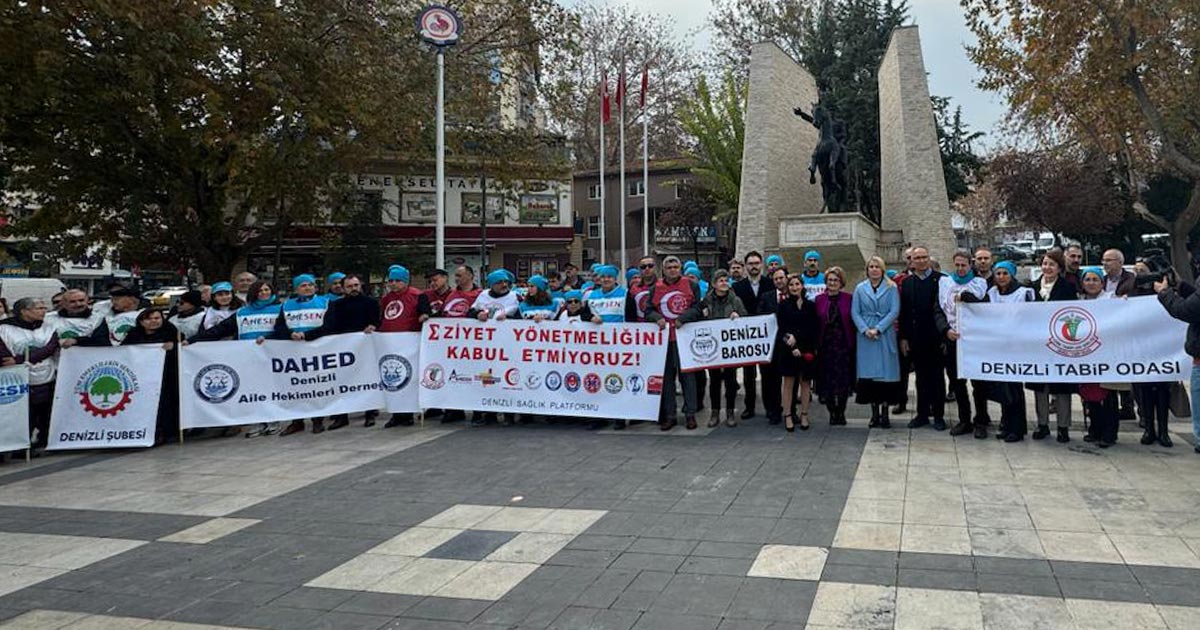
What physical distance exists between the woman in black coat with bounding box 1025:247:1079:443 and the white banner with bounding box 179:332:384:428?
7.41 metres

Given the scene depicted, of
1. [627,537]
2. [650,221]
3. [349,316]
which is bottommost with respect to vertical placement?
[627,537]

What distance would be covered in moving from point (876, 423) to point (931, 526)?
11.8 ft

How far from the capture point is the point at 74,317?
934cm

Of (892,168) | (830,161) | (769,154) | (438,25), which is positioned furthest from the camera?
(892,168)

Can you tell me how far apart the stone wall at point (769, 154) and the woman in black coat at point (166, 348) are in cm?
1528

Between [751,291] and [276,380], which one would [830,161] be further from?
[276,380]

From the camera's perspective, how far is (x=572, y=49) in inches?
851

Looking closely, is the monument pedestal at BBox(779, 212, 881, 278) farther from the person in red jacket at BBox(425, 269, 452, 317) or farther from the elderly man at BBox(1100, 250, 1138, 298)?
the person in red jacket at BBox(425, 269, 452, 317)

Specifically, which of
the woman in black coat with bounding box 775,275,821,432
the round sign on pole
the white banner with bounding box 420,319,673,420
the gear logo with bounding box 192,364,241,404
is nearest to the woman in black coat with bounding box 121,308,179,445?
the gear logo with bounding box 192,364,241,404

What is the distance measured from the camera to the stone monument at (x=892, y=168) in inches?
853

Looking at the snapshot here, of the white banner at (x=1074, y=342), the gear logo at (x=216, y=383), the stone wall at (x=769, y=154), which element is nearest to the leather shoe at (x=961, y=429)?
the white banner at (x=1074, y=342)

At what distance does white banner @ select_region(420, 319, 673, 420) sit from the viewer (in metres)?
9.09

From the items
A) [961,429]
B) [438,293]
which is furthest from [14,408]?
[961,429]

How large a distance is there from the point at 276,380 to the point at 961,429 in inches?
305
